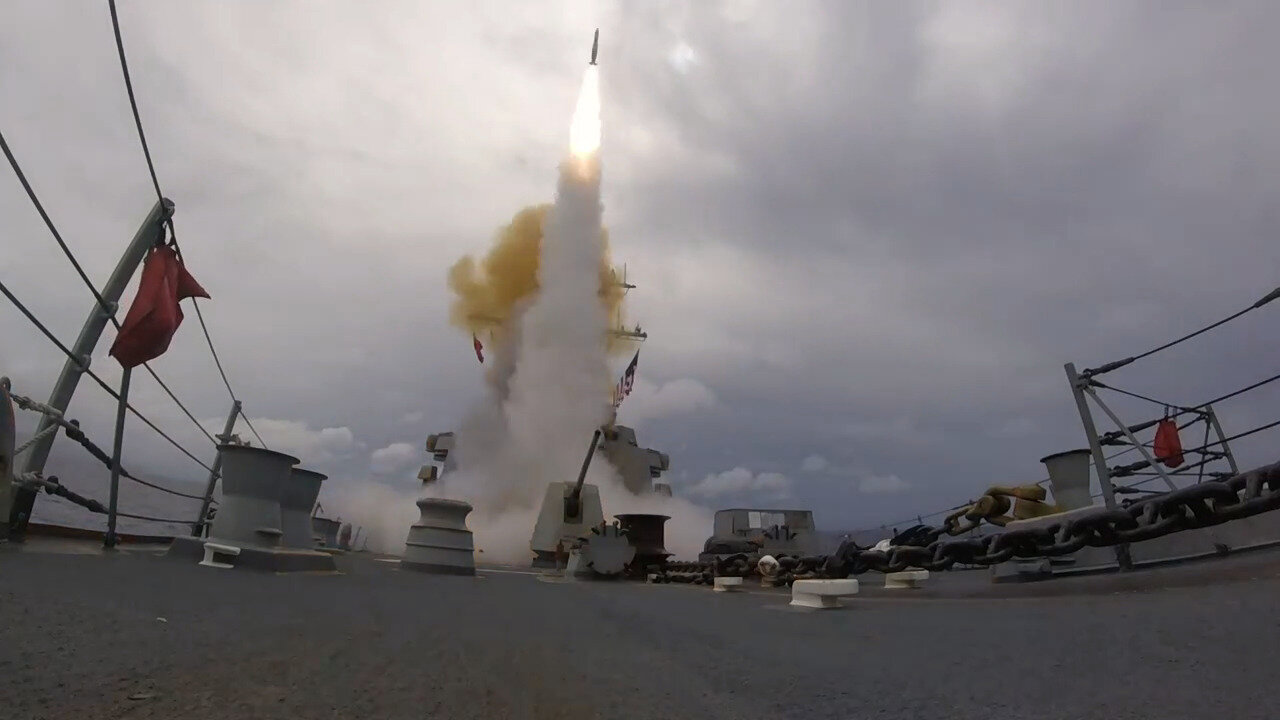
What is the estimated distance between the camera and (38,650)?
6.11 ft

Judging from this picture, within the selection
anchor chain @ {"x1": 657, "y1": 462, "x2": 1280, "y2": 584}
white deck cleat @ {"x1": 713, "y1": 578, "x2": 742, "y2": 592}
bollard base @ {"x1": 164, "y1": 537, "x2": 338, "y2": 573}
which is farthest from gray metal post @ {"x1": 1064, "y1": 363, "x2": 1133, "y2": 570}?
bollard base @ {"x1": 164, "y1": 537, "x2": 338, "y2": 573}

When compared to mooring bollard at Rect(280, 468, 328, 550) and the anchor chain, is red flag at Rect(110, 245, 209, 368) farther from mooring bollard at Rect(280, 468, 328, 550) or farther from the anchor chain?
the anchor chain

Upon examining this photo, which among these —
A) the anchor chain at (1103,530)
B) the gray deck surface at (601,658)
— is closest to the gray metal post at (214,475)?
the gray deck surface at (601,658)

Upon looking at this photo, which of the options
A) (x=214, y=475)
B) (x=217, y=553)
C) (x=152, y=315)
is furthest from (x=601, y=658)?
(x=214, y=475)

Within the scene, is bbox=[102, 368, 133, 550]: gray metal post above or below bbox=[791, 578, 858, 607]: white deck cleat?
above

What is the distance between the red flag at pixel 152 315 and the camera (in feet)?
17.1

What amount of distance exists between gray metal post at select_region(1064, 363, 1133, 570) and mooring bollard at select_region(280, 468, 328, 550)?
8034mm

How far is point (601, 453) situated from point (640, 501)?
83.6 inches

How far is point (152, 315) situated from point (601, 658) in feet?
15.8

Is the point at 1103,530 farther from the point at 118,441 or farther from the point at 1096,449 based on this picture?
the point at 118,441

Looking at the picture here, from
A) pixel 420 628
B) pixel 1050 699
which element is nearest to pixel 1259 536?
pixel 1050 699

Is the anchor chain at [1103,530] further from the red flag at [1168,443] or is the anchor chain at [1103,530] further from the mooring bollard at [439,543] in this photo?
the red flag at [1168,443]

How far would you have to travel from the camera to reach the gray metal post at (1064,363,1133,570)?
5.24 m

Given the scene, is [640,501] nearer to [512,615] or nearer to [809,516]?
[809,516]
